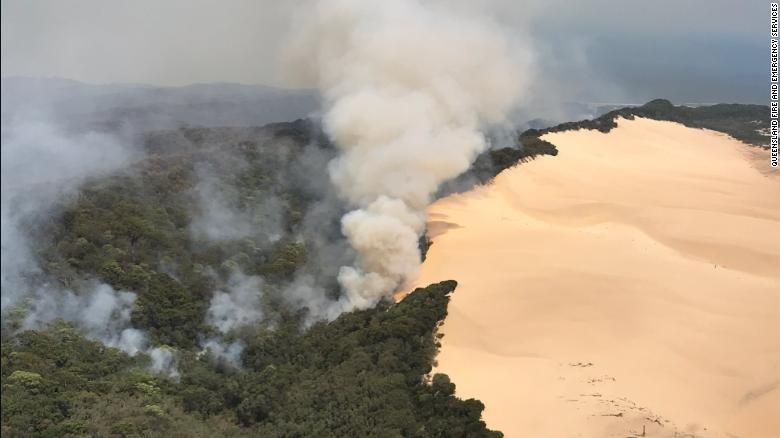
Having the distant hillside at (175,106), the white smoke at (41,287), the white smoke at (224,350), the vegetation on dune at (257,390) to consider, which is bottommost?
the vegetation on dune at (257,390)

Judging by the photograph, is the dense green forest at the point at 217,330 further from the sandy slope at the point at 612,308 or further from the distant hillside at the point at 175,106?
the distant hillside at the point at 175,106

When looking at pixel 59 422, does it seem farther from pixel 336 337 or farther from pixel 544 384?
pixel 544 384

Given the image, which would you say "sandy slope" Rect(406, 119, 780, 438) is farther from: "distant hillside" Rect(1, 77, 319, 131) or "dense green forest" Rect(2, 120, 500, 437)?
"distant hillside" Rect(1, 77, 319, 131)

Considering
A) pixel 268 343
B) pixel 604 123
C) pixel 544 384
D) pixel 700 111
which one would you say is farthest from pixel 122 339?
pixel 700 111

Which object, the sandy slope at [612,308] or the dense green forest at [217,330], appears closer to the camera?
the dense green forest at [217,330]

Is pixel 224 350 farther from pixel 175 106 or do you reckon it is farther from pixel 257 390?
pixel 175 106

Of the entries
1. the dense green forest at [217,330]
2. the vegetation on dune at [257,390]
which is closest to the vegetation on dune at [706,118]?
the dense green forest at [217,330]
